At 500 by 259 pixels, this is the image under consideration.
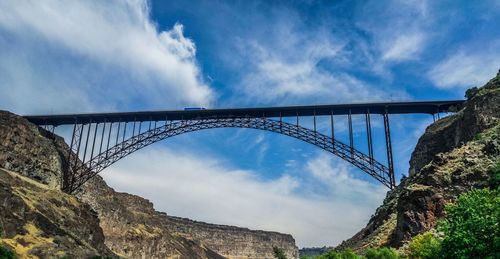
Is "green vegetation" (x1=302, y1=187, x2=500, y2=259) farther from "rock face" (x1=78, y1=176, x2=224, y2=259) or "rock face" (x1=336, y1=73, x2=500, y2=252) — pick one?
"rock face" (x1=78, y1=176, x2=224, y2=259)

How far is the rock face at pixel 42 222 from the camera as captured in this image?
6700 cm

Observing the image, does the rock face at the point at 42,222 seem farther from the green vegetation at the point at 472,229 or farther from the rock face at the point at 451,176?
the green vegetation at the point at 472,229

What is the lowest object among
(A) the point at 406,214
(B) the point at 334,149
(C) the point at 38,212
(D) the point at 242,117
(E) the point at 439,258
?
(E) the point at 439,258

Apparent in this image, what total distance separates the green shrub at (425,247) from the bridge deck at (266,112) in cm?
2981

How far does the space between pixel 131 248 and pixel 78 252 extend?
209 feet

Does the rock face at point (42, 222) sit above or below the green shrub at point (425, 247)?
above

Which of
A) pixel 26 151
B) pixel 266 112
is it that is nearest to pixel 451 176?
pixel 266 112

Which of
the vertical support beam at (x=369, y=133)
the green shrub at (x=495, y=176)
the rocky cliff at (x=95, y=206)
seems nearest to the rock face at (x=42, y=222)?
the rocky cliff at (x=95, y=206)

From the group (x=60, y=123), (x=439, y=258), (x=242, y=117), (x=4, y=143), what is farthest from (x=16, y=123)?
(x=439, y=258)

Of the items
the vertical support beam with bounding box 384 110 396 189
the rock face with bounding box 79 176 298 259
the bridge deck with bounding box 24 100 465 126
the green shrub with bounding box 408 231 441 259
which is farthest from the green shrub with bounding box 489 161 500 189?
the rock face with bounding box 79 176 298 259

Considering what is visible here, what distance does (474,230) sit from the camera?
969 inches

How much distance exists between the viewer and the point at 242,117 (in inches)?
2810

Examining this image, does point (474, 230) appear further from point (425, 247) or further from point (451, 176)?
point (451, 176)

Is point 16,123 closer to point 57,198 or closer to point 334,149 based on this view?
point 57,198
